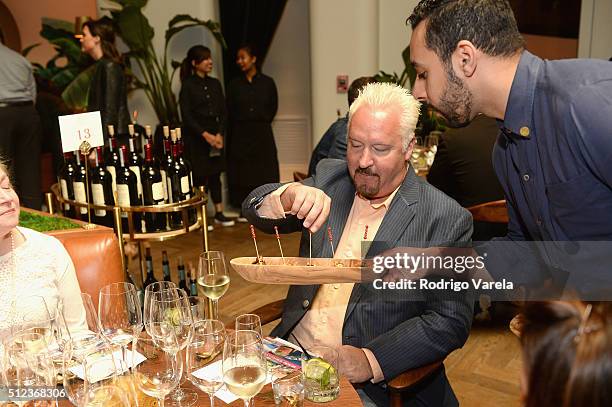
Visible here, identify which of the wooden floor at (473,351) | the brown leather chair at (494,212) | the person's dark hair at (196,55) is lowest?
the wooden floor at (473,351)

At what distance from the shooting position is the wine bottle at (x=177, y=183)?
2934 mm

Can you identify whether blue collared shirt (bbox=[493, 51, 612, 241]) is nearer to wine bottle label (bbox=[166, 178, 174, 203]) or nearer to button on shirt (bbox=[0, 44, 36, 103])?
wine bottle label (bbox=[166, 178, 174, 203])

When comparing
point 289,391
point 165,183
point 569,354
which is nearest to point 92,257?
point 165,183

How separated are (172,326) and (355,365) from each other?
0.71 meters

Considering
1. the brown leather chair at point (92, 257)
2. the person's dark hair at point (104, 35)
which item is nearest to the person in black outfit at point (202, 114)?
the person's dark hair at point (104, 35)

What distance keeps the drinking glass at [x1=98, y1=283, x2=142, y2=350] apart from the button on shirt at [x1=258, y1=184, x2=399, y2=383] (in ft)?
1.96

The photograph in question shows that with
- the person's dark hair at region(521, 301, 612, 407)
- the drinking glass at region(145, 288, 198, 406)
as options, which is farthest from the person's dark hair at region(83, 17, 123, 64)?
the person's dark hair at region(521, 301, 612, 407)

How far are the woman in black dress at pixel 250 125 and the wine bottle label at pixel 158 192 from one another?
3420mm

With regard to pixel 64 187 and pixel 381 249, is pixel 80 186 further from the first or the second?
pixel 381 249

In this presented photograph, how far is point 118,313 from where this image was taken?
1.59 meters

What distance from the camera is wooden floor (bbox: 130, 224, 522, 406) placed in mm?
3078

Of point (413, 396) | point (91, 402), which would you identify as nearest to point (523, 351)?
point (91, 402)

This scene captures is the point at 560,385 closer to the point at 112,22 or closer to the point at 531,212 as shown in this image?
the point at 531,212

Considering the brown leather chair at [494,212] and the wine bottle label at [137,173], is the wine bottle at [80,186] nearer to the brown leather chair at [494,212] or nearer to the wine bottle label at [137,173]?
the wine bottle label at [137,173]
